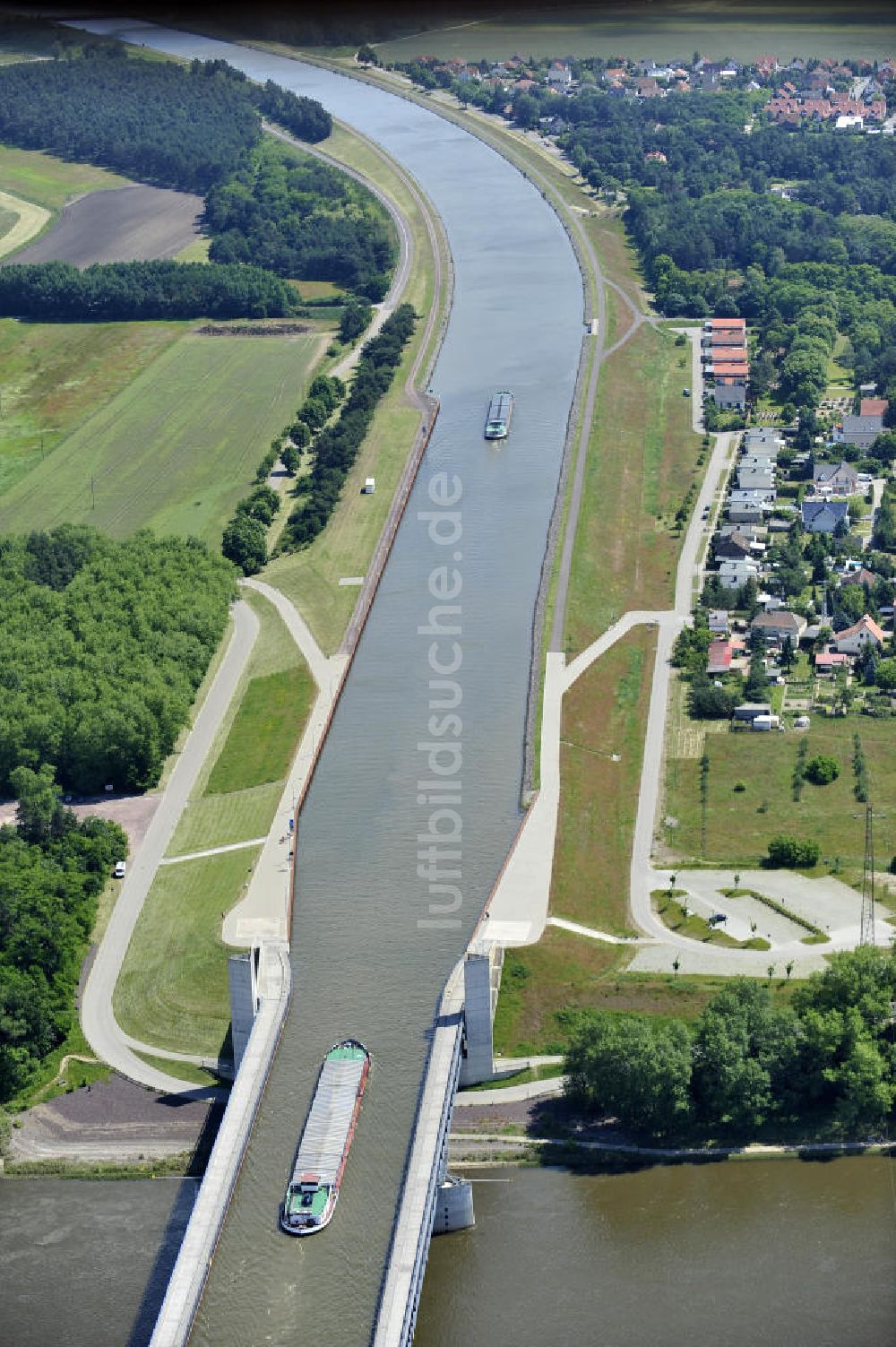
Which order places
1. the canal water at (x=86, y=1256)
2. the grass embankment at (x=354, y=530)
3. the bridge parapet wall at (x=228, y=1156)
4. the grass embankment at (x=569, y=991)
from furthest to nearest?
the grass embankment at (x=354, y=530) < the grass embankment at (x=569, y=991) < the canal water at (x=86, y=1256) < the bridge parapet wall at (x=228, y=1156)

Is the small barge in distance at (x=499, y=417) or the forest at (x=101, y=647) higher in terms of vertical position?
the small barge in distance at (x=499, y=417)

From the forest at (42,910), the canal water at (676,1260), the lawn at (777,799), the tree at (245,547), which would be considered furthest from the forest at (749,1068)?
the tree at (245,547)

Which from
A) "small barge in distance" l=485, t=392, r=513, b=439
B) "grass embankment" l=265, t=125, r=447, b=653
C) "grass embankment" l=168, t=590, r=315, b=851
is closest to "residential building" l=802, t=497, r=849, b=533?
"small barge in distance" l=485, t=392, r=513, b=439

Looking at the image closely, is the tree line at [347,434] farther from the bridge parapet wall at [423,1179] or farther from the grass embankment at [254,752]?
the bridge parapet wall at [423,1179]

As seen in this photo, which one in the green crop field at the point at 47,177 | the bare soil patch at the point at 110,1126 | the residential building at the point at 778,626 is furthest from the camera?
the green crop field at the point at 47,177

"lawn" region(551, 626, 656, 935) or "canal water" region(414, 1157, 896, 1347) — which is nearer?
"canal water" region(414, 1157, 896, 1347)

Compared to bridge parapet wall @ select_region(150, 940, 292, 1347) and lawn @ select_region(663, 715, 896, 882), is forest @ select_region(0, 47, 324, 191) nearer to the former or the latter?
lawn @ select_region(663, 715, 896, 882)
